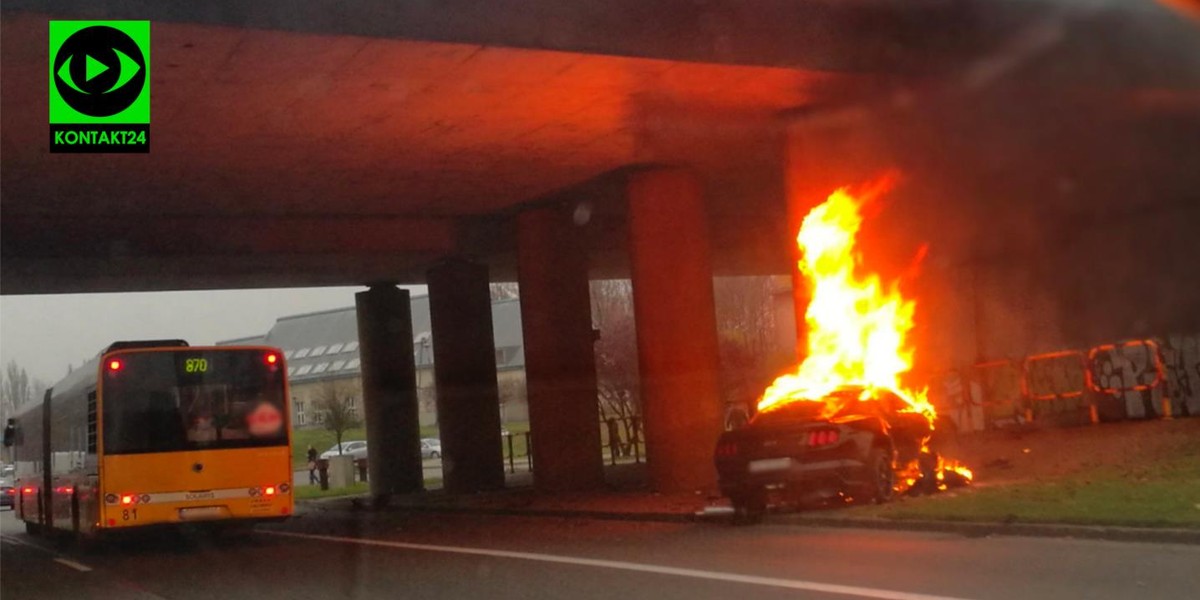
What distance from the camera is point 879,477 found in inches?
663

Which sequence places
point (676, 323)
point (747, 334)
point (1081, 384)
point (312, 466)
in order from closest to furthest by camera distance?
point (676, 323), point (1081, 384), point (312, 466), point (747, 334)

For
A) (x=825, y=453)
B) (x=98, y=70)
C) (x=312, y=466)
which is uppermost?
(x=98, y=70)

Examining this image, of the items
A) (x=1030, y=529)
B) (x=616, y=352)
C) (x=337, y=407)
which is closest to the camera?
(x=1030, y=529)

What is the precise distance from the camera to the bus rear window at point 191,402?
18.3 meters

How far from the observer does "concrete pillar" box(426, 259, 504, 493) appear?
34.6 m

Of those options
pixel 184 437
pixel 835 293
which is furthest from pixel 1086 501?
pixel 184 437

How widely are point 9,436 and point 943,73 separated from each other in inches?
843

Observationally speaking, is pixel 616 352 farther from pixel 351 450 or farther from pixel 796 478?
pixel 796 478

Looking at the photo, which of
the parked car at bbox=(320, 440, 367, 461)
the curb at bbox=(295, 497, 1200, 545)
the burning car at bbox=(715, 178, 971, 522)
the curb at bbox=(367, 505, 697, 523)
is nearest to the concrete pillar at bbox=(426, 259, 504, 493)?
the curb at bbox=(367, 505, 697, 523)

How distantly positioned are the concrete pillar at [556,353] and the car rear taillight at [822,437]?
42.3 ft

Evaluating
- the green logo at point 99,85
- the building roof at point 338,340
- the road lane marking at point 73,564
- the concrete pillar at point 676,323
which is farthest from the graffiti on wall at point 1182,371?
the road lane marking at point 73,564

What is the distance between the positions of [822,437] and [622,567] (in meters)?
4.25

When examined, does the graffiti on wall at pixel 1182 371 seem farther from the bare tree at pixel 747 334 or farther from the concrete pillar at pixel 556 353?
the bare tree at pixel 747 334

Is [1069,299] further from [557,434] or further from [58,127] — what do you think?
[58,127]
